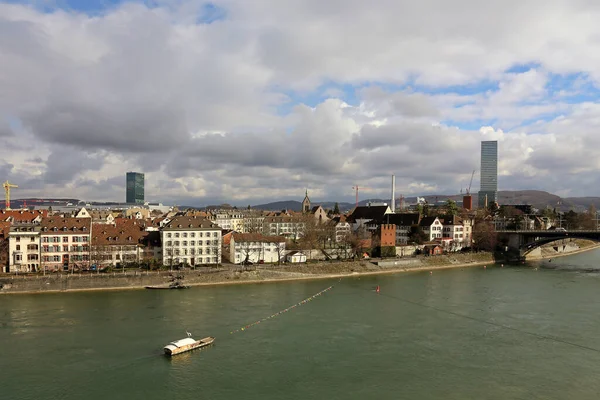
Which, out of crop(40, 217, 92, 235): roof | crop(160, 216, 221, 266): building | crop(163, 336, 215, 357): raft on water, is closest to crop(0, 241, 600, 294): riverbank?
crop(160, 216, 221, 266): building

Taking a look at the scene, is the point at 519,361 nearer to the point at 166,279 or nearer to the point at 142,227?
the point at 166,279

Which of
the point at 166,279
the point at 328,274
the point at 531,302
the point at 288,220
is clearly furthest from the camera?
the point at 288,220

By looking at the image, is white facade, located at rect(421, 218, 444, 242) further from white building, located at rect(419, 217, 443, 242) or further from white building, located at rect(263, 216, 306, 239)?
white building, located at rect(263, 216, 306, 239)

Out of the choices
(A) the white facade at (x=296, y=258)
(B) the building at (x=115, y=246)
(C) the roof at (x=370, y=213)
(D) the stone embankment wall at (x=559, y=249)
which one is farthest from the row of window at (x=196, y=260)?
(D) the stone embankment wall at (x=559, y=249)

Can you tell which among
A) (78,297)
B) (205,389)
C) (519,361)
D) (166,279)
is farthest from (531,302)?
(78,297)

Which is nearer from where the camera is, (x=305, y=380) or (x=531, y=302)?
(x=305, y=380)

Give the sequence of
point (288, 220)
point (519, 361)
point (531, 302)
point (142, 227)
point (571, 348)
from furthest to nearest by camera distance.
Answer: point (288, 220) → point (142, 227) → point (531, 302) → point (571, 348) → point (519, 361)

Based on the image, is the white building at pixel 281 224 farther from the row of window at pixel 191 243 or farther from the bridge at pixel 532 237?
the bridge at pixel 532 237
